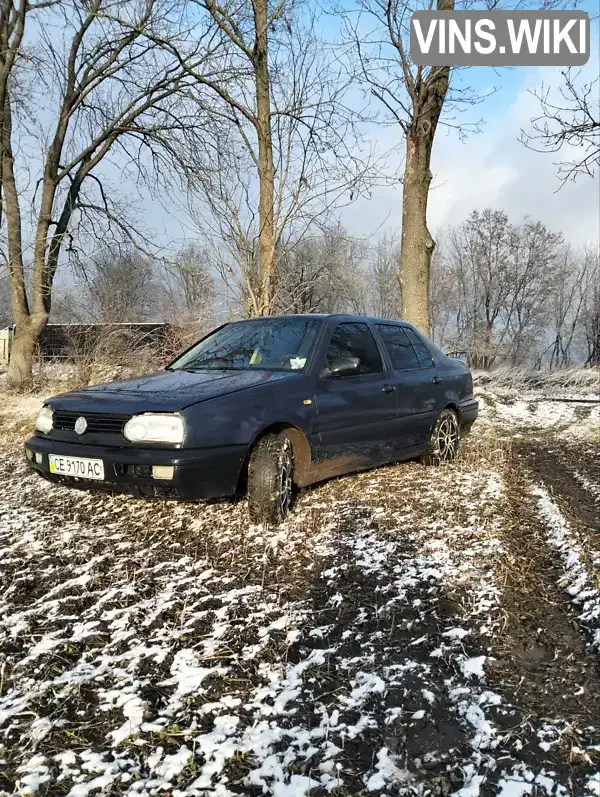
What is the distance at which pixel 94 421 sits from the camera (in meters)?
3.45

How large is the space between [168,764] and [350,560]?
168 cm

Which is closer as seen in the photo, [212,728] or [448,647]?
[212,728]

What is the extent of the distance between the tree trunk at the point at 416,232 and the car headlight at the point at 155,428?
282 inches

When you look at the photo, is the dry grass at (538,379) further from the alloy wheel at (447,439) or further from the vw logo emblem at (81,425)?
the vw logo emblem at (81,425)

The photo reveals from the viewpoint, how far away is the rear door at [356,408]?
406 cm

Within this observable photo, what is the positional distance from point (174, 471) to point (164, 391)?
26.4 inches

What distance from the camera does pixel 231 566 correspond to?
301 centimetres

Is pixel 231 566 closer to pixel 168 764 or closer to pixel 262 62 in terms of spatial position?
pixel 168 764

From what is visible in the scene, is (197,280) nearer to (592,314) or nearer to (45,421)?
(45,421)

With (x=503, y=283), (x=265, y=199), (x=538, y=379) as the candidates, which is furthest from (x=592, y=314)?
(x=265, y=199)

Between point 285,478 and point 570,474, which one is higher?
point 285,478

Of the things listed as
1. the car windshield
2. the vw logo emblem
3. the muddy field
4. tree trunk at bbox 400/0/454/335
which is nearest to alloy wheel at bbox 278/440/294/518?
the muddy field

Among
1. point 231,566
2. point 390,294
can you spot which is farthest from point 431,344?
point 390,294

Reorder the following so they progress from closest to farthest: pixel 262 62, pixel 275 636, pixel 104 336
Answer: pixel 275 636, pixel 262 62, pixel 104 336
